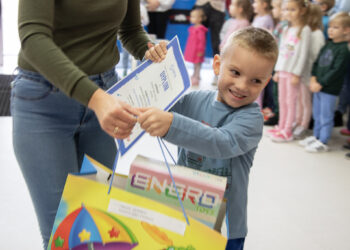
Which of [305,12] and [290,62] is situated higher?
[305,12]

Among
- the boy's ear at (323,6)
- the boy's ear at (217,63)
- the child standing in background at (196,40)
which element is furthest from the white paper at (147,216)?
the child standing in background at (196,40)

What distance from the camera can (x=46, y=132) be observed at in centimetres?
93

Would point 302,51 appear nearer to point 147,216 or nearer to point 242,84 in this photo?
point 242,84

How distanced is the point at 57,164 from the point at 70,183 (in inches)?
8.0

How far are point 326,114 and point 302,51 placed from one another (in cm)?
59

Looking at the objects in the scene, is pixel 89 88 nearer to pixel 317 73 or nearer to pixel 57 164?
pixel 57 164

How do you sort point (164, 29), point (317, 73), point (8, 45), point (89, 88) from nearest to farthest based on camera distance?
point (89, 88) < point (317, 73) < point (164, 29) < point (8, 45)

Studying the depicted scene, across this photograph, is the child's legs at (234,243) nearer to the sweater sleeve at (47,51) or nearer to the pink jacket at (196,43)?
the sweater sleeve at (47,51)

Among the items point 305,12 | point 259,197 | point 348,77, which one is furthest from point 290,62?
point 259,197

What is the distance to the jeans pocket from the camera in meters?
0.89

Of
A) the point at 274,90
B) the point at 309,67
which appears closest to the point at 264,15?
the point at 274,90

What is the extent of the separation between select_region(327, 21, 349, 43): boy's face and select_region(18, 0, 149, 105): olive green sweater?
91.9 inches

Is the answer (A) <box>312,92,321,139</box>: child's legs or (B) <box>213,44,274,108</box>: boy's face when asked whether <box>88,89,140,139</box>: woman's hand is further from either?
(A) <box>312,92,321,139</box>: child's legs

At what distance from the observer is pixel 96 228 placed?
2.56ft
